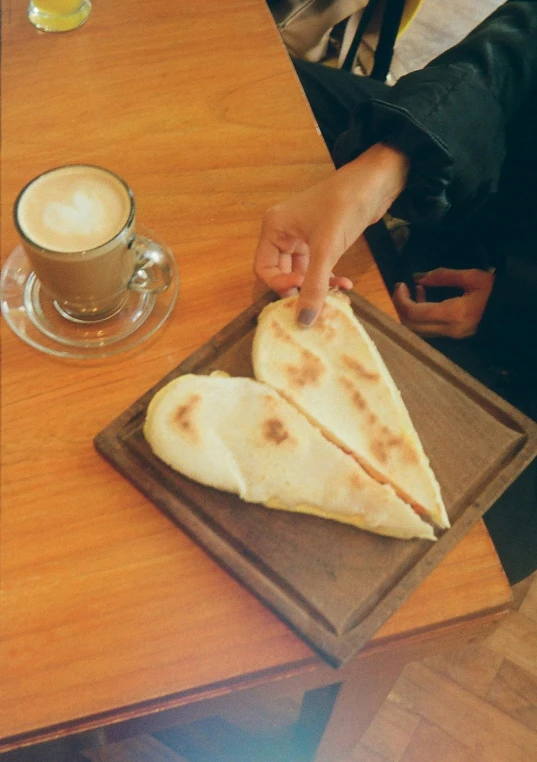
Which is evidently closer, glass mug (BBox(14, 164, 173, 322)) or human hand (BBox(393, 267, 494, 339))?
glass mug (BBox(14, 164, 173, 322))

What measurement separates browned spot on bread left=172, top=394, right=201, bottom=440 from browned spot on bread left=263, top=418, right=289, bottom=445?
60 mm

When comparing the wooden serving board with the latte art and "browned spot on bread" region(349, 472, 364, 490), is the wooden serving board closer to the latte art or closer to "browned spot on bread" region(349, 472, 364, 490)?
"browned spot on bread" region(349, 472, 364, 490)

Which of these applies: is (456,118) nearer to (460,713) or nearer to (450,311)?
(450,311)

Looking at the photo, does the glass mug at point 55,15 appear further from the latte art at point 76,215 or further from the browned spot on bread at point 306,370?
the browned spot on bread at point 306,370

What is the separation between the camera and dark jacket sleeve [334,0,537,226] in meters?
0.68

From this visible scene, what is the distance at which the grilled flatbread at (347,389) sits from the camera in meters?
0.53

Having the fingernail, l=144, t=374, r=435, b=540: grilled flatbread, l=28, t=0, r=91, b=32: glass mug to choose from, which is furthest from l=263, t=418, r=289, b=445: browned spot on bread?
l=28, t=0, r=91, b=32: glass mug

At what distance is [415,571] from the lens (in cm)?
49

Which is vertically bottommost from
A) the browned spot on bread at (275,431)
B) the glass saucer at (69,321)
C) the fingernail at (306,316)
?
the browned spot on bread at (275,431)

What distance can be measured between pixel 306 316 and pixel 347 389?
0.08 m

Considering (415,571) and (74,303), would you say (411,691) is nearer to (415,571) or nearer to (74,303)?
(415,571)

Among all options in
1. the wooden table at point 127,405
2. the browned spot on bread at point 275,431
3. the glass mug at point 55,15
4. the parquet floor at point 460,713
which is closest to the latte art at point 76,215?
the wooden table at point 127,405

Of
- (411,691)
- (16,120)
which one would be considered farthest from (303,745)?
(16,120)

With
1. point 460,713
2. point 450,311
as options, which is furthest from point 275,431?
point 460,713
